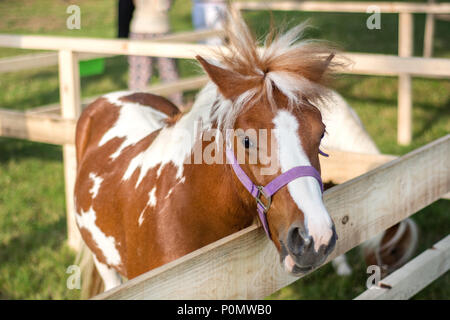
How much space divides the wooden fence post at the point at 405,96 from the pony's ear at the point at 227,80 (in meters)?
5.33

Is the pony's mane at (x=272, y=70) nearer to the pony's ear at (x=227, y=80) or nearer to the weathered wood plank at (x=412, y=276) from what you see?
the pony's ear at (x=227, y=80)

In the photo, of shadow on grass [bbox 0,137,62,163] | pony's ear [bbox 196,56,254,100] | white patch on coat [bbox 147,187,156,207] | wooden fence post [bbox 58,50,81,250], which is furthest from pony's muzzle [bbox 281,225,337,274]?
shadow on grass [bbox 0,137,62,163]

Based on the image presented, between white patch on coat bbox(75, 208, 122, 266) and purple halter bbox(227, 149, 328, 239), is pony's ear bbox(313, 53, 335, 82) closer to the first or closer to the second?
purple halter bbox(227, 149, 328, 239)

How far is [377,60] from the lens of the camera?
11.2 feet

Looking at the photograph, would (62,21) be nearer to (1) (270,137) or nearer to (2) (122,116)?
(2) (122,116)

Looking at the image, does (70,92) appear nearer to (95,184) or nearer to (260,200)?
(95,184)

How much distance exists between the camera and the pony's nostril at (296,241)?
5.48ft

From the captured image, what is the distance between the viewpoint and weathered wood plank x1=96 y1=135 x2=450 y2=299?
147 cm

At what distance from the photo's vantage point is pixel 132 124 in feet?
10.7

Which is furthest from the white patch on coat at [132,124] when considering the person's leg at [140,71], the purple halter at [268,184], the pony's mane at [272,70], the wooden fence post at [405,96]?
the wooden fence post at [405,96]

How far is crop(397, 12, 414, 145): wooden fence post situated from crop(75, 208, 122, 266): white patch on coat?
4.83m

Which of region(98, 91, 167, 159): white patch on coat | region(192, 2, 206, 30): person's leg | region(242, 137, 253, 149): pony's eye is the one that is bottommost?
region(98, 91, 167, 159): white patch on coat

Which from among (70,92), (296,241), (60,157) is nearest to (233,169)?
(296,241)

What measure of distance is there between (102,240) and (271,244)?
4.34 ft
